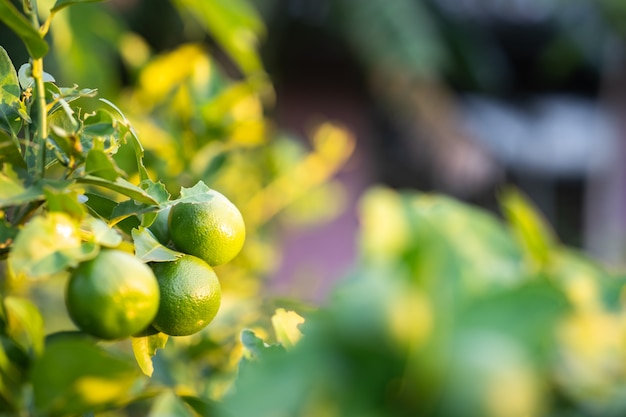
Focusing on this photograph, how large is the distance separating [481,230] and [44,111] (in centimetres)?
36

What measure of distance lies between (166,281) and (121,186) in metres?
0.05

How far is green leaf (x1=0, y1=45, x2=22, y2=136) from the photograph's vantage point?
1.19 ft

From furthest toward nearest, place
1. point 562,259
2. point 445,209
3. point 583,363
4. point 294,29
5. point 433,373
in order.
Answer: point 294,29, point 562,259, point 445,209, point 583,363, point 433,373

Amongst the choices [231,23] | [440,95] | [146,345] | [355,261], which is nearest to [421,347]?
[355,261]

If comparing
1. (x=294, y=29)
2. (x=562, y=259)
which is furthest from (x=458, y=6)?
(x=562, y=259)

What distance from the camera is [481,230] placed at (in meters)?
0.57

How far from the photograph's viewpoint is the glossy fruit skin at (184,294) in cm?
34

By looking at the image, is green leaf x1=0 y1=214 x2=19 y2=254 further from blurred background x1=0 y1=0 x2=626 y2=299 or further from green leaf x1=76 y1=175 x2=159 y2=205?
blurred background x1=0 y1=0 x2=626 y2=299

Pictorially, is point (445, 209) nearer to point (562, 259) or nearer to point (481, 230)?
point (481, 230)

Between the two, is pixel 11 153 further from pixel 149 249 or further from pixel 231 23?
pixel 231 23

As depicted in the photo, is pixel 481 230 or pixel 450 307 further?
pixel 481 230

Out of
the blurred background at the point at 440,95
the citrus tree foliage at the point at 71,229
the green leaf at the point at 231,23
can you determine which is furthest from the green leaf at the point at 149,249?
the blurred background at the point at 440,95

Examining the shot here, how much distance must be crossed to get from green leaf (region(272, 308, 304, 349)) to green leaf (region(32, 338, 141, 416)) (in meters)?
0.09

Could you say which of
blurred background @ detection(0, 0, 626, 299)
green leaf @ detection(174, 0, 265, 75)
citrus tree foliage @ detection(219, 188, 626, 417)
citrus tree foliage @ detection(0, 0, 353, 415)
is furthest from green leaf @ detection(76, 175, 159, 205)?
blurred background @ detection(0, 0, 626, 299)
